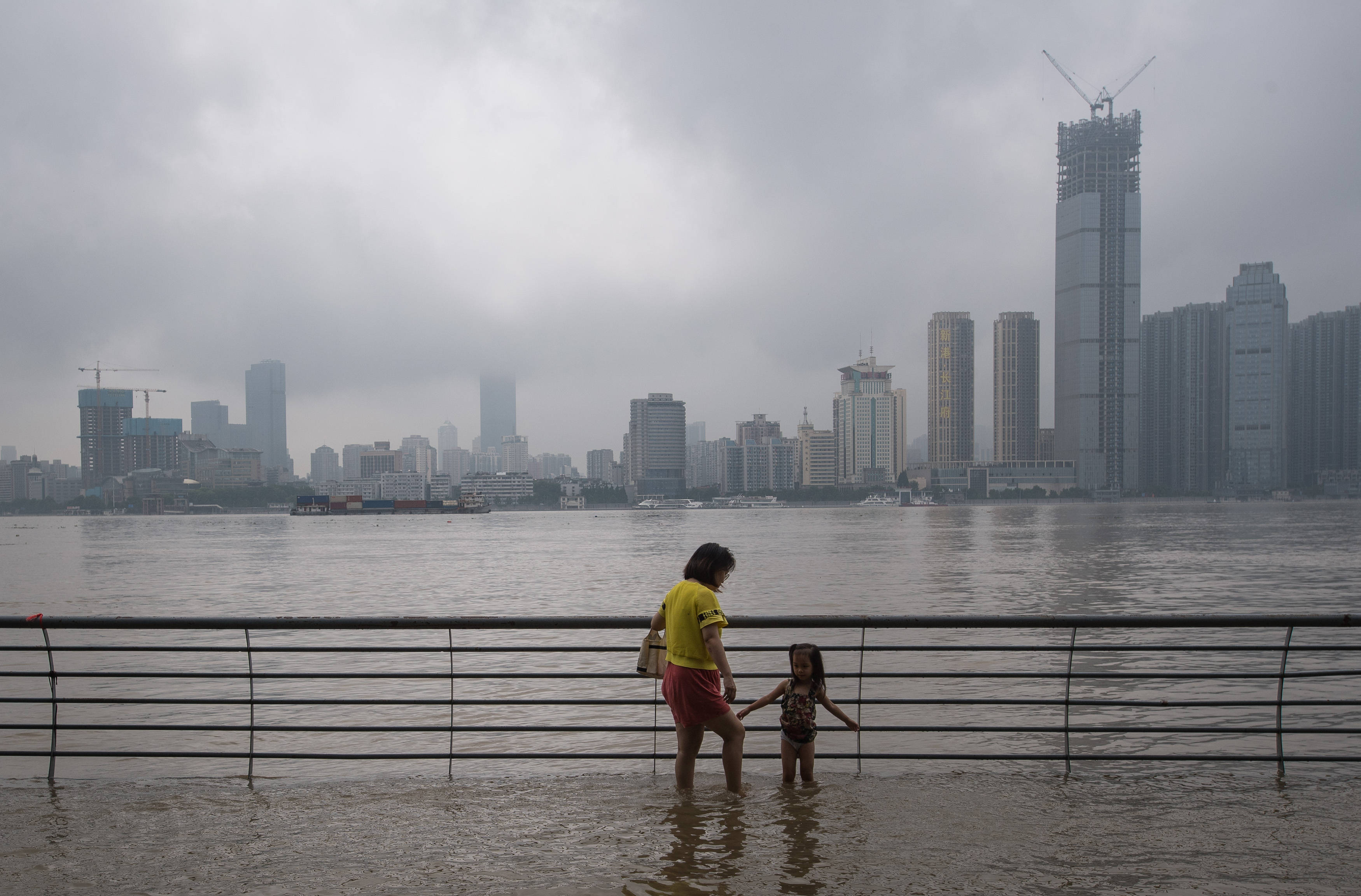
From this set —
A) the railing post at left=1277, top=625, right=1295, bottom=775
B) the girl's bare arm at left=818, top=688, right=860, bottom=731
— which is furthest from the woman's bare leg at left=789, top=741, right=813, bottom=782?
the railing post at left=1277, top=625, right=1295, bottom=775

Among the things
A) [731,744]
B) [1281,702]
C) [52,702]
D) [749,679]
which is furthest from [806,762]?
[749,679]

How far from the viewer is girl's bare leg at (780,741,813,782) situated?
21.2 ft

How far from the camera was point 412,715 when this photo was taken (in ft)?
46.0

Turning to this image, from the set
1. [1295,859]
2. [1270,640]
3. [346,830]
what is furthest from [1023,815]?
[1270,640]

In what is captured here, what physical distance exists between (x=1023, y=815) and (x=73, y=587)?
48.5m

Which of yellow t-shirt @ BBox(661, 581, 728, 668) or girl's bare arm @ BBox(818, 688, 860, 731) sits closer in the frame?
yellow t-shirt @ BBox(661, 581, 728, 668)

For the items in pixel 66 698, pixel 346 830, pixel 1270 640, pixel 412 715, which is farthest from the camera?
pixel 1270 640

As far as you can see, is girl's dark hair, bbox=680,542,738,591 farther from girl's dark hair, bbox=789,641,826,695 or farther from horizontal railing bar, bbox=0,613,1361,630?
girl's dark hair, bbox=789,641,826,695

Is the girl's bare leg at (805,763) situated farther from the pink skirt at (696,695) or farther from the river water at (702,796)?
the pink skirt at (696,695)

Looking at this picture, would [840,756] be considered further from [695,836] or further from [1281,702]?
[1281,702]

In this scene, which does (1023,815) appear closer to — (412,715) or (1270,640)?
(412,715)

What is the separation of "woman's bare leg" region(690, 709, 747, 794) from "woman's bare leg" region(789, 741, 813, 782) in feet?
1.39

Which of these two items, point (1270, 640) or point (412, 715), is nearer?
point (412, 715)

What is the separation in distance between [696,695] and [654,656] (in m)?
0.41
